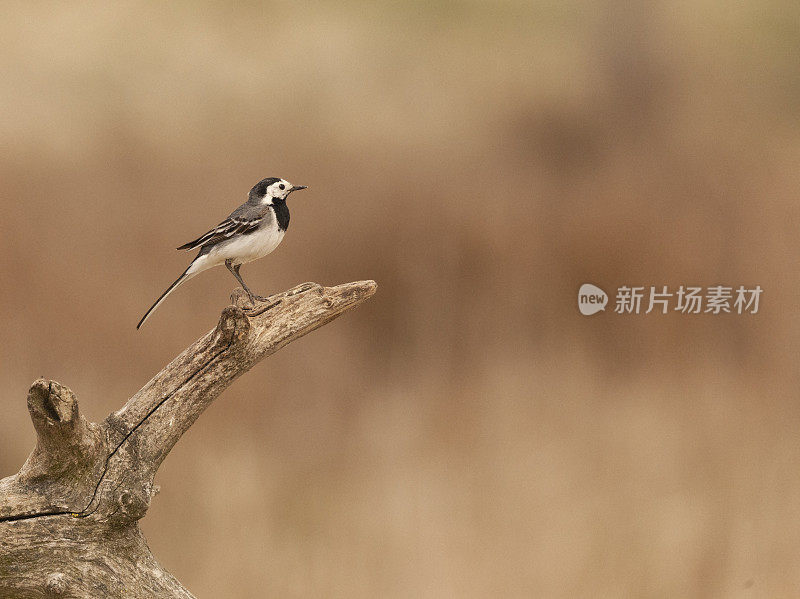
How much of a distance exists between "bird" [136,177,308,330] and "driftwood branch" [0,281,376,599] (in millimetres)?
207

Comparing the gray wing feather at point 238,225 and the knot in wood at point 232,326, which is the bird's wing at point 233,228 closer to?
the gray wing feather at point 238,225

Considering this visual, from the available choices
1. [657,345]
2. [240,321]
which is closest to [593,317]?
[657,345]

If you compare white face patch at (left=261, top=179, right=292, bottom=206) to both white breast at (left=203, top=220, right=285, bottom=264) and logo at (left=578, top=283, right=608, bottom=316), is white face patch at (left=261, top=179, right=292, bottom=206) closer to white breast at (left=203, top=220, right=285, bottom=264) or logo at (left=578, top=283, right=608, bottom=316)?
white breast at (left=203, top=220, right=285, bottom=264)

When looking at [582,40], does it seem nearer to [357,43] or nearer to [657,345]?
[357,43]

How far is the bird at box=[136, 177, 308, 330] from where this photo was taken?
2492mm

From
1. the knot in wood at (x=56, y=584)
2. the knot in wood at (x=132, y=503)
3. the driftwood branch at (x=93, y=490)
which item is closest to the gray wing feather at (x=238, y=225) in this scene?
the driftwood branch at (x=93, y=490)

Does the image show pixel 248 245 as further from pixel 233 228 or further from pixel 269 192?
pixel 269 192

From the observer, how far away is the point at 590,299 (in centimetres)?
363

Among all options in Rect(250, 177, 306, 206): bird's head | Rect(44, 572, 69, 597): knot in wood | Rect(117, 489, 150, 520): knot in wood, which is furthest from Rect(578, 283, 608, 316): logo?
Rect(44, 572, 69, 597): knot in wood

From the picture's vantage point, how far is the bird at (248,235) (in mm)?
2492

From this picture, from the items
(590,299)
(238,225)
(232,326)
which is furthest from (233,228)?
(590,299)

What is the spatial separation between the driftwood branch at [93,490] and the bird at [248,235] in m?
0.21

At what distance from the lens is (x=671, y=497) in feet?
12.1

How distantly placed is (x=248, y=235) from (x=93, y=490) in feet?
2.67
